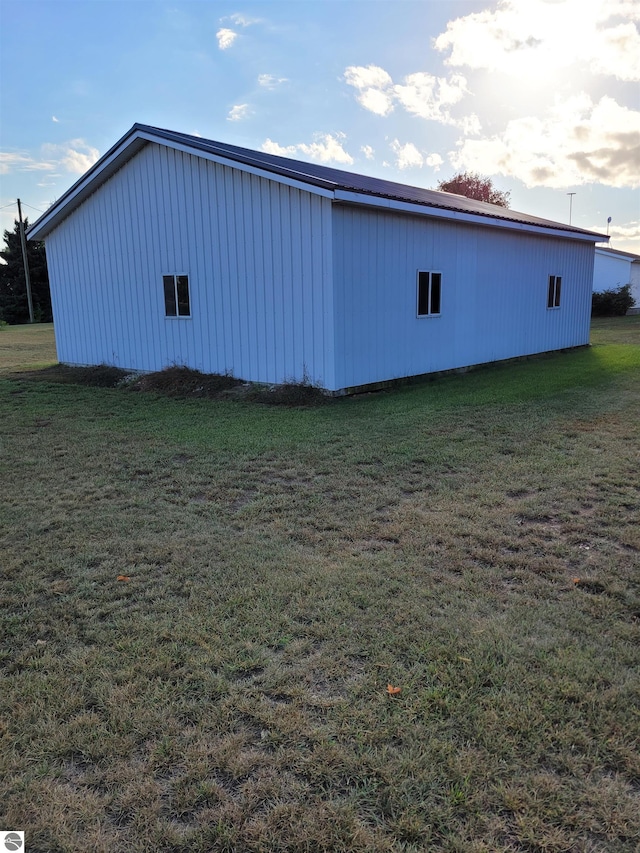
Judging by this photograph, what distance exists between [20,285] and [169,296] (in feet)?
125

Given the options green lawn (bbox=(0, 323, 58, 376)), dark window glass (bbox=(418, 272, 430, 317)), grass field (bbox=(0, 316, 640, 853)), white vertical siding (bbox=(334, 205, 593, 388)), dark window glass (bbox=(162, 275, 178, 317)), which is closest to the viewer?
grass field (bbox=(0, 316, 640, 853))

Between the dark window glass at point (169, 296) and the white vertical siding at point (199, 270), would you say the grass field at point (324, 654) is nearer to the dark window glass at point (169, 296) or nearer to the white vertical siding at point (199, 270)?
the white vertical siding at point (199, 270)

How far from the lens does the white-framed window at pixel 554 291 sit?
1572cm

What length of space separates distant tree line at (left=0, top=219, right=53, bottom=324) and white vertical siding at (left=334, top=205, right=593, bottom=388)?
37.6m

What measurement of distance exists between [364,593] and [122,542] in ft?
5.99

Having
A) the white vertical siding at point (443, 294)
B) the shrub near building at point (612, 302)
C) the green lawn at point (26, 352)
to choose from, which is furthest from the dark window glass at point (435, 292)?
the shrub near building at point (612, 302)

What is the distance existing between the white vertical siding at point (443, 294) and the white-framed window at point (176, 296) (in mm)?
3800

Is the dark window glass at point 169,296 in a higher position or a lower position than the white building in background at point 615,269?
lower

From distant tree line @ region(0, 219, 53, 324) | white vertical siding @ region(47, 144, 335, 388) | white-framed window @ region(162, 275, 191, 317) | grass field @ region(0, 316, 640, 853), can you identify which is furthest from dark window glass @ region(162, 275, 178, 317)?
distant tree line @ region(0, 219, 53, 324)

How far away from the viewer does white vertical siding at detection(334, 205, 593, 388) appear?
373 inches

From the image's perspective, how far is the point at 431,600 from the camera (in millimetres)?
3096

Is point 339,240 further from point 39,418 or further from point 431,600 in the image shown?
point 431,600

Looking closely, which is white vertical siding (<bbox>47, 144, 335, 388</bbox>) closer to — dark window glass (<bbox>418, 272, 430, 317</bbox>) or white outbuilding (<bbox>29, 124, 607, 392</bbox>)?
white outbuilding (<bbox>29, 124, 607, 392</bbox>)

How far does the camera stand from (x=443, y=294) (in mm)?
11625
